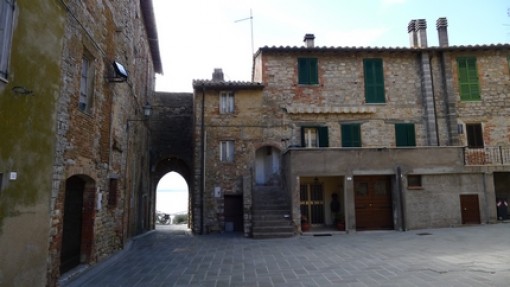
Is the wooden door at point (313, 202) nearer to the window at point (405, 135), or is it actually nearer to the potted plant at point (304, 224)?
the potted plant at point (304, 224)

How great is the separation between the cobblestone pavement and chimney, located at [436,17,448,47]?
897cm

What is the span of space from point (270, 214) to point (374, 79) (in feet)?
25.2

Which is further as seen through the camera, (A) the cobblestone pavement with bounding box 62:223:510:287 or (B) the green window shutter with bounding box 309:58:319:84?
(B) the green window shutter with bounding box 309:58:319:84

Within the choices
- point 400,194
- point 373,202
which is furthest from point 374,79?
point 373,202

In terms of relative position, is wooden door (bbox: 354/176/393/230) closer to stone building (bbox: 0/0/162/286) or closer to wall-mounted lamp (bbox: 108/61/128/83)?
stone building (bbox: 0/0/162/286)

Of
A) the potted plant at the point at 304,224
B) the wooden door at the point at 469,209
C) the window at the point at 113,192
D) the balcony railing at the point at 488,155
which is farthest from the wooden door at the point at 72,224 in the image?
the balcony railing at the point at 488,155

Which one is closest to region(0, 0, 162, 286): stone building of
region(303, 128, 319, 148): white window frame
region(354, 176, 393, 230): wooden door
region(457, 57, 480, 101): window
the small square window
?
region(303, 128, 319, 148): white window frame

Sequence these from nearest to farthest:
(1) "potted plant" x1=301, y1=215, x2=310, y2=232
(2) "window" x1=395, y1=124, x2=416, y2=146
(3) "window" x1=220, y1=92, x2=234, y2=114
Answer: (1) "potted plant" x1=301, y1=215, x2=310, y2=232
(2) "window" x1=395, y1=124, x2=416, y2=146
(3) "window" x1=220, y1=92, x2=234, y2=114

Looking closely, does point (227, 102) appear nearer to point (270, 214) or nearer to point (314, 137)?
point (314, 137)

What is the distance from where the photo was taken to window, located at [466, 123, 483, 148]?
1438 cm

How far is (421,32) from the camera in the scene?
15.4 meters

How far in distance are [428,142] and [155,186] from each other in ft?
45.2

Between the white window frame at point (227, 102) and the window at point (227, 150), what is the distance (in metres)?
1.39

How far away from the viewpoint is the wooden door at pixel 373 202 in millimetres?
12656
